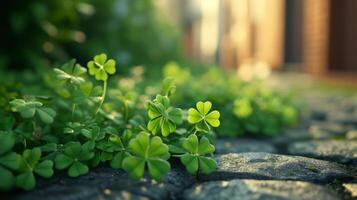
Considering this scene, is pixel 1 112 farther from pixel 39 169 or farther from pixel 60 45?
pixel 60 45

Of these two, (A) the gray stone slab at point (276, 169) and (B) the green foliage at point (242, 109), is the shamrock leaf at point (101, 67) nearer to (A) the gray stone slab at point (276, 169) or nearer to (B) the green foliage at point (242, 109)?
(A) the gray stone slab at point (276, 169)

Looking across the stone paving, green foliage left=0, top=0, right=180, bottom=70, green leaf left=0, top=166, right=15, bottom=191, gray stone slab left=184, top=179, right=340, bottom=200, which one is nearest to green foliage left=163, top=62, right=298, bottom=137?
the stone paving

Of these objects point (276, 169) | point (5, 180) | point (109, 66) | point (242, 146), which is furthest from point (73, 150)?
point (242, 146)

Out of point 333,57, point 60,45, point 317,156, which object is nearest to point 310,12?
point 333,57

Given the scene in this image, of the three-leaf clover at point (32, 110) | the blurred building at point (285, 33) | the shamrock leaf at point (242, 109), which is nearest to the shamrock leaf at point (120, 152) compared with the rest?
the three-leaf clover at point (32, 110)

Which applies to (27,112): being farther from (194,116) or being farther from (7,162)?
Answer: (194,116)

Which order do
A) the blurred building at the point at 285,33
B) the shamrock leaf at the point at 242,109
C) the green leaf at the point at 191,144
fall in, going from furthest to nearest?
1. the blurred building at the point at 285,33
2. the shamrock leaf at the point at 242,109
3. the green leaf at the point at 191,144
